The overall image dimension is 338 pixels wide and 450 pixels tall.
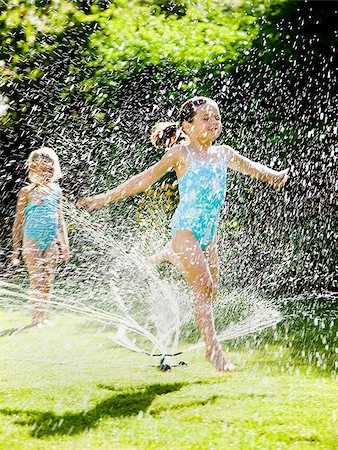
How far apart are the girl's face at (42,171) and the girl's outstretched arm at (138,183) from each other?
1797mm

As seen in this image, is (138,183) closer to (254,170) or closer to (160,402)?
(254,170)

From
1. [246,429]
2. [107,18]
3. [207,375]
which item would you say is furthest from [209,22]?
[246,429]

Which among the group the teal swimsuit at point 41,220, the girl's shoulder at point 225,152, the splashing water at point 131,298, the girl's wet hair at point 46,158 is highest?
the girl's wet hair at point 46,158

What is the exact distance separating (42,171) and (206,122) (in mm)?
1993

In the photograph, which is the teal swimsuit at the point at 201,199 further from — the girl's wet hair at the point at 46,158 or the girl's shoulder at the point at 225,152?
the girl's wet hair at the point at 46,158

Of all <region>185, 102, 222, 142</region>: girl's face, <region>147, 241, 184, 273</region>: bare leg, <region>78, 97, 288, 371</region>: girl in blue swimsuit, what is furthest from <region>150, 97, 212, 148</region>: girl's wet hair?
<region>147, 241, 184, 273</region>: bare leg

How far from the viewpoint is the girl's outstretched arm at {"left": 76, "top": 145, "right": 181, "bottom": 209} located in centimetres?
375

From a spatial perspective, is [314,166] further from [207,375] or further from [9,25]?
[9,25]

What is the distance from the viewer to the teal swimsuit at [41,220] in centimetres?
577

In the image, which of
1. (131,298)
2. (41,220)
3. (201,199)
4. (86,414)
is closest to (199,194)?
(201,199)

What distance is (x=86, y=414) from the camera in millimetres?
2967

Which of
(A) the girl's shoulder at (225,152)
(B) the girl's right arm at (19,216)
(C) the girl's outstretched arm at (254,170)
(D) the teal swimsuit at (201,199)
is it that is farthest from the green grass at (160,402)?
(B) the girl's right arm at (19,216)

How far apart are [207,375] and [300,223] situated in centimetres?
332

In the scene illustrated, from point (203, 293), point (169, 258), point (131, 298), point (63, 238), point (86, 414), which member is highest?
point (63, 238)
